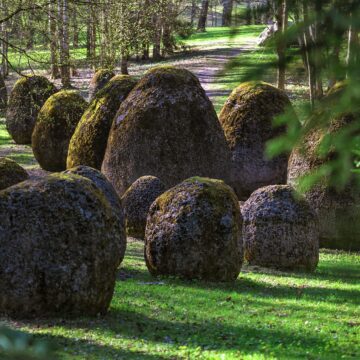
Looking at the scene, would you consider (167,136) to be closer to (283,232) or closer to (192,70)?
(283,232)

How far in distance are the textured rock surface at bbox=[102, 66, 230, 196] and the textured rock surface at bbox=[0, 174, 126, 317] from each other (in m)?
10.0

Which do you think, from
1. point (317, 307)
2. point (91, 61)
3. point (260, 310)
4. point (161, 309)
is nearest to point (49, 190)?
point (161, 309)

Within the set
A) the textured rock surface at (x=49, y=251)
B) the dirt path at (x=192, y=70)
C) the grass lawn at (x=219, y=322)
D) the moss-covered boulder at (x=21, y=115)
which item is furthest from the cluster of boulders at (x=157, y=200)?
the moss-covered boulder at (x=21, y=115)

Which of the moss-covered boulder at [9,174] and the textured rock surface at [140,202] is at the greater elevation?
the moss-covered boulder at [9,174]

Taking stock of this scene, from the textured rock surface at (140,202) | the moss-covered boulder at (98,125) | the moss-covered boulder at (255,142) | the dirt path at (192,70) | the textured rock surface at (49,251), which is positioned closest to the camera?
the textured rock surface at (49,251)

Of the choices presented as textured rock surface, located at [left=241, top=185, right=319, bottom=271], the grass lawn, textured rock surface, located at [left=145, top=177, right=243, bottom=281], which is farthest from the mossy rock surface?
textured rock surface, located at [left=145, top=177, right=243, bottom=281]

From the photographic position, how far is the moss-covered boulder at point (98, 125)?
69.6 feet

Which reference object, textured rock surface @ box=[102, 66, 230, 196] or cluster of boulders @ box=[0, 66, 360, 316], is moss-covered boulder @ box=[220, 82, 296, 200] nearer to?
cluster of boulders @ box=[0, 66, 360, 316]

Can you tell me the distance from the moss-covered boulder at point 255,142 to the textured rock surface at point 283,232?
650 cm

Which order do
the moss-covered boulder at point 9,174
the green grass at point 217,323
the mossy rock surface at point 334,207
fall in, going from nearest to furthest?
the green grass at point 217,323 < the moss-covered boulder at point 9,174 < the mossy rock surface at point 334,207

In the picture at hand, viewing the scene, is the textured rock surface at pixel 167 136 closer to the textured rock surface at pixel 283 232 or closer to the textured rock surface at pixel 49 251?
the textured rock surface at pixel 283 232

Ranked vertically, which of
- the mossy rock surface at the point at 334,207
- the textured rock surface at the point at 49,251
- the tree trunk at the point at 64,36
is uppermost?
the tree trunk at the point at 64,36

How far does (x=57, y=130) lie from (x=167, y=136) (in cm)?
696

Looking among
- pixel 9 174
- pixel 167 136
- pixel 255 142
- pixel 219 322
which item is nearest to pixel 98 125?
pixel 167 136
